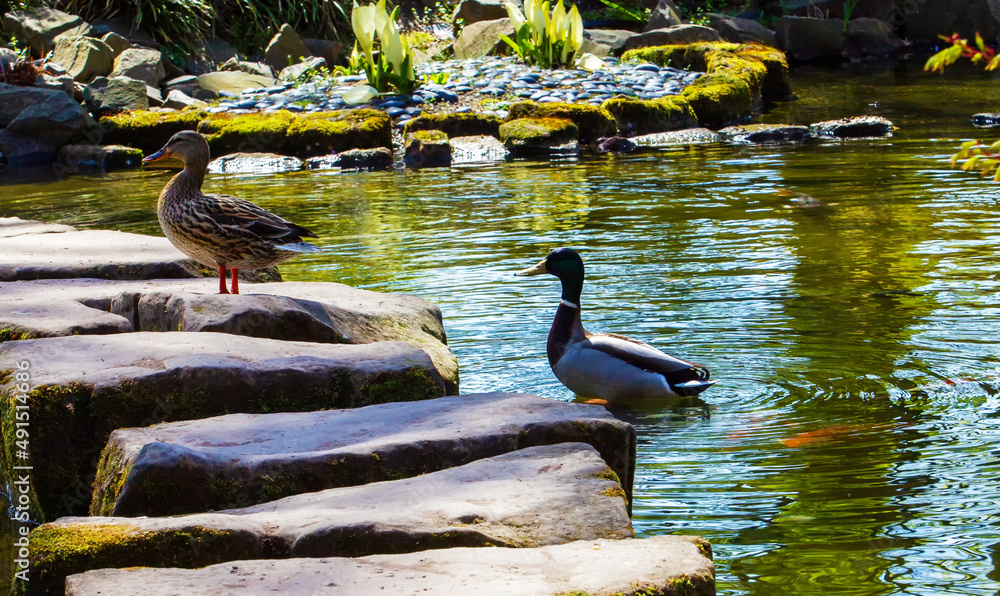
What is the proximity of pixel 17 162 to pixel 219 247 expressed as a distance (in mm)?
12442

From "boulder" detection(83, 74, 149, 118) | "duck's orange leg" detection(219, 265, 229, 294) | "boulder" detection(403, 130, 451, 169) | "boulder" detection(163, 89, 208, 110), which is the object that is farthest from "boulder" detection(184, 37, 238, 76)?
"duck's orange leg" detection(219, 265, 229, 294)

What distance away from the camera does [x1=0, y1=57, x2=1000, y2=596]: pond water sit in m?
3.43

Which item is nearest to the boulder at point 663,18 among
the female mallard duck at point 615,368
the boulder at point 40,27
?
the boulder at point 40,27

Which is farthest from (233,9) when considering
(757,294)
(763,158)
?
(757,294)

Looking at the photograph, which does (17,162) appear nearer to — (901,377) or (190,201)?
(190,201)

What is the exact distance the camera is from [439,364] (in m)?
4.46

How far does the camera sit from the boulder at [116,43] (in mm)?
18391

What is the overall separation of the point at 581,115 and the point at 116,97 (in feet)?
23.3

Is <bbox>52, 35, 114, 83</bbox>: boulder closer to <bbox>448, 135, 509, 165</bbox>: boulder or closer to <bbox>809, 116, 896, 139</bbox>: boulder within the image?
<bbox>448, 135, 509, 165</bbox>: boulder

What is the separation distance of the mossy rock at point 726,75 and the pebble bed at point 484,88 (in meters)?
0.67

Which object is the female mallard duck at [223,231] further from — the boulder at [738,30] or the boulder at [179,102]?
the boulder at [738,30]

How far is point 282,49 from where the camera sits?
20406 millimetres

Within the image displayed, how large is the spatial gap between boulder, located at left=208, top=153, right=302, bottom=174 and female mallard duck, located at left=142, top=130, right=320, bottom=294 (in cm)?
908

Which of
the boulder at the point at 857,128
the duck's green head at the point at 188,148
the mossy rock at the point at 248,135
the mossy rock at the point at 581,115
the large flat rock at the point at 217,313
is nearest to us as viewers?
the large flat rock at the point at 217,313
